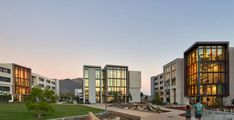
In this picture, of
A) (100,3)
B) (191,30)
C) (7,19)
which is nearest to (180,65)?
(191,30)

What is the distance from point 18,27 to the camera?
41.6 m

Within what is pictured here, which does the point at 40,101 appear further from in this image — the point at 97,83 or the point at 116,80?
the point at 116,80

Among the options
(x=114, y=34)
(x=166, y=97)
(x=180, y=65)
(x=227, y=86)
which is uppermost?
(x=114, y=34)

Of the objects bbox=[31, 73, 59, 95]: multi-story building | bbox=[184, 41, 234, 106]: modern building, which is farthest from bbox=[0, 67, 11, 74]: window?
bbox=[184, 41, 234, 106]: modern building

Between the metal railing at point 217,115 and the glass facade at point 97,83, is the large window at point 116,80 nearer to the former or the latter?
the glass facade at point 97,83

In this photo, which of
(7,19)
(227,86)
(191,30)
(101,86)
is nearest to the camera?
(7,19)

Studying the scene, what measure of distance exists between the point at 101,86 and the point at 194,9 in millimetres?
63827

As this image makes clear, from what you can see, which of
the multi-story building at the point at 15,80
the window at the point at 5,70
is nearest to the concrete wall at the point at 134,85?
the multi-story building at the point at 15,80

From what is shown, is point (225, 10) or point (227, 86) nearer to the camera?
point (225, 10)

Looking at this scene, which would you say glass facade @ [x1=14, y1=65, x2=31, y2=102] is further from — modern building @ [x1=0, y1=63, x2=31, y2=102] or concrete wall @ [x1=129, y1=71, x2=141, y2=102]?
concrete wall @ [x1=129, y1=71, x2=141, y2=102]

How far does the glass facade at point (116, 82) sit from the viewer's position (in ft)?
313

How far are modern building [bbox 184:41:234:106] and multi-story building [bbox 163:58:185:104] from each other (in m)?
13.4

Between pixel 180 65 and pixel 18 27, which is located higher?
pixel 18 27

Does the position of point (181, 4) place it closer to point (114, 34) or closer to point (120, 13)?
point (120, 13)
